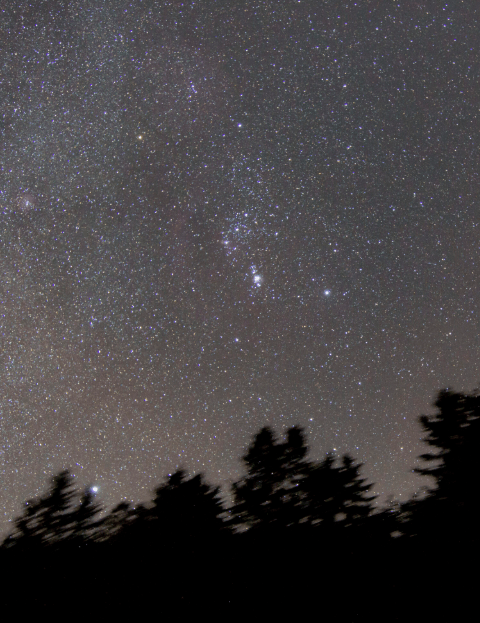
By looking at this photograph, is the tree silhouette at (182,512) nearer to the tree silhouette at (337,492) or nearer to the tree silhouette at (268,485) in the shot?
the tree silhouette at (268,485)

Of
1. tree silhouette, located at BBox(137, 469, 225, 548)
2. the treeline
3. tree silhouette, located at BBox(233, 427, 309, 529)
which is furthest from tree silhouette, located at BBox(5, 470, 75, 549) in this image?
tree silhouette, located at BBox(233, 427, 309, 529)

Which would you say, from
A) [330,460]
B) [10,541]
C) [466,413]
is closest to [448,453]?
[466,413]

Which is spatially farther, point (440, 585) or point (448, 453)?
point (448, 453)

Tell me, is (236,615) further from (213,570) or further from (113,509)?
(113,509)

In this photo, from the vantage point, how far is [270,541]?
16406mm

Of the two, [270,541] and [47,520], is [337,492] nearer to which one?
[270,541]

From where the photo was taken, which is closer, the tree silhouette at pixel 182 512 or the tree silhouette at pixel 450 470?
the tree silhouette at pixel 450 470

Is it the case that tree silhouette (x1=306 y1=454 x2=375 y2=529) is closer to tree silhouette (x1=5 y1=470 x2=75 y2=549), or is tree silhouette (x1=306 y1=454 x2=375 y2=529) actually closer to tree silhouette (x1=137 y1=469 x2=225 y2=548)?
tree silhouette (x1=137 y1=469 x2=225 y2=548)

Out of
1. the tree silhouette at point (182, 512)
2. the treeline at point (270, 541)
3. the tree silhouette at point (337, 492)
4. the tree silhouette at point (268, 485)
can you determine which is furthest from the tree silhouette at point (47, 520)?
the tree silhouette at point (337, 492)

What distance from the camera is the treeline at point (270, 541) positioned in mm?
10117

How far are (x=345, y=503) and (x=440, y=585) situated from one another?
531 inches

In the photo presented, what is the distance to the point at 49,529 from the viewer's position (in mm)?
13062

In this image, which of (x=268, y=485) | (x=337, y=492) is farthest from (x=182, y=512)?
(x=337, y=492)

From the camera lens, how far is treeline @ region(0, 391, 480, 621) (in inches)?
398
